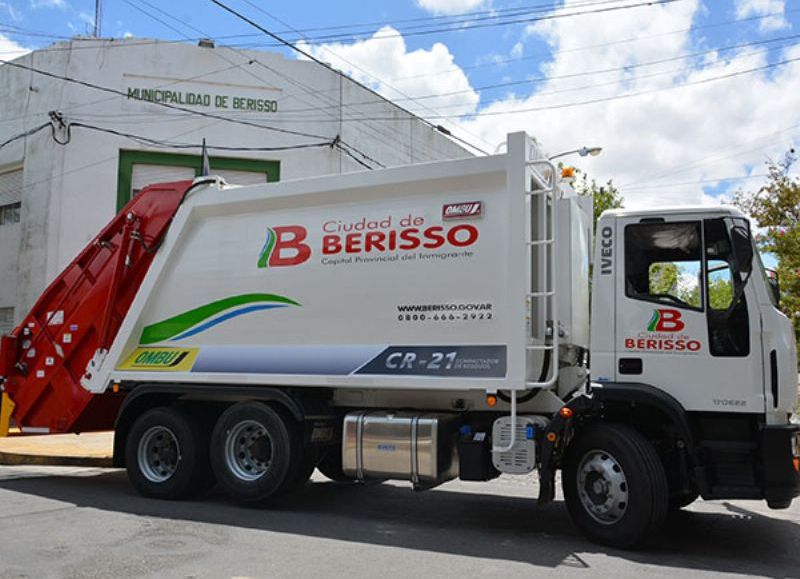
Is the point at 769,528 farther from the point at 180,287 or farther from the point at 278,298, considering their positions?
the point at 180,287

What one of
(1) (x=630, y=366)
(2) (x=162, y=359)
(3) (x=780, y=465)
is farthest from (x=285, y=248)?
(3) (x=780, y=465)

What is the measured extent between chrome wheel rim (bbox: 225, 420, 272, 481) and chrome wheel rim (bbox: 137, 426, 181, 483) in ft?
2.76

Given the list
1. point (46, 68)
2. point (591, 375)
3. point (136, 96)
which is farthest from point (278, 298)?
point (46, 68)

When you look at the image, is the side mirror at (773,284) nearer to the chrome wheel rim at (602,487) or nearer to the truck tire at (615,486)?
the truck tire at (615,486)

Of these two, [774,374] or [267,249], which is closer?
[774,374]

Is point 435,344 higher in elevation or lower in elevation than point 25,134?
lower

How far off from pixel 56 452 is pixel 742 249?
996 cm

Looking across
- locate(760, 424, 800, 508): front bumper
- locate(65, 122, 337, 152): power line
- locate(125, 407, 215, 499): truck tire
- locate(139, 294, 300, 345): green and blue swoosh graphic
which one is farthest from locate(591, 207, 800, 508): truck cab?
locate(65, 122, 337, 152): power line

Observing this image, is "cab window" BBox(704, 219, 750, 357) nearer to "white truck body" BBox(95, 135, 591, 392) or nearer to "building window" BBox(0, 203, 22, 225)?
"white truck body" BBox(95, 135, 591, 392)

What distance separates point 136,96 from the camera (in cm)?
1670

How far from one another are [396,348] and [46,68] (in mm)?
14008

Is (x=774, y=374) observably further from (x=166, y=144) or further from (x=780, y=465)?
(x=166, y=144)

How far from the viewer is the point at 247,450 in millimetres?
7594

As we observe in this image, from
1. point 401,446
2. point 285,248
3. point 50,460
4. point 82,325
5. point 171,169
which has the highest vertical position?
point 171,169
